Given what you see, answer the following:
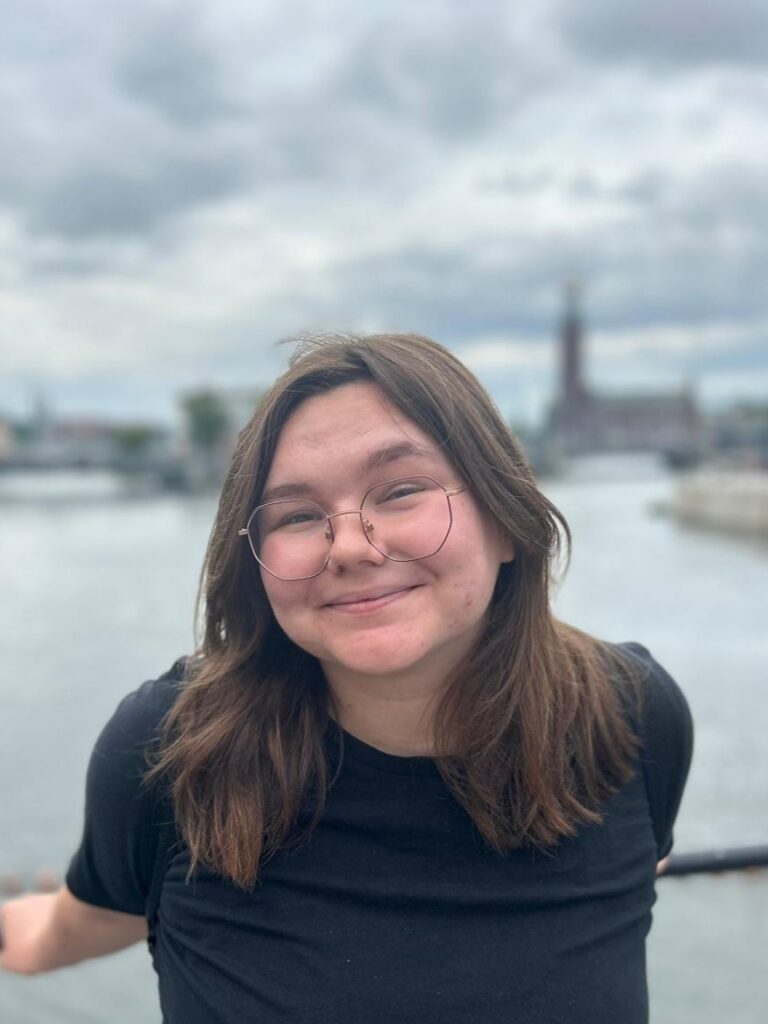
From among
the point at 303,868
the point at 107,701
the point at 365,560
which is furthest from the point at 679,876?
the point at 107,701

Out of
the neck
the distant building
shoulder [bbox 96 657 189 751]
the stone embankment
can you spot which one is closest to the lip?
the neck

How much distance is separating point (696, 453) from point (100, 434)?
2606 inches

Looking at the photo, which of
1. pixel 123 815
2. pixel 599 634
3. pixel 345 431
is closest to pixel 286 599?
pixel 345 431

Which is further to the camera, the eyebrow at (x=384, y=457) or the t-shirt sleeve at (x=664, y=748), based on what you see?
the t-shirt sleeve at (x=664, y=748)

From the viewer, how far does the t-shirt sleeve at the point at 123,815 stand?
1.16 metres

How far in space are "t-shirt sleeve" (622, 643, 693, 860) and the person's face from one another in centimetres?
30

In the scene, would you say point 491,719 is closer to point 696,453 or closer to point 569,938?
point 569,938

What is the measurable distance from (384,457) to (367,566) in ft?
0.38

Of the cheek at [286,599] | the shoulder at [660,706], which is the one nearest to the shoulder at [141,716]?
the cheek at [286,599]

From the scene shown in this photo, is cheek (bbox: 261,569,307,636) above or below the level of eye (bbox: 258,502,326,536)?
below

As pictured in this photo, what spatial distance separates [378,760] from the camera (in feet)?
3.82

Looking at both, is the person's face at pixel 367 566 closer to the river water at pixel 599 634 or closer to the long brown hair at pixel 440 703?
the long brown hair at pixel 440 703

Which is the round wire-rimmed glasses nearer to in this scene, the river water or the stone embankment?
the river water

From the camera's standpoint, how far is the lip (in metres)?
1.10
